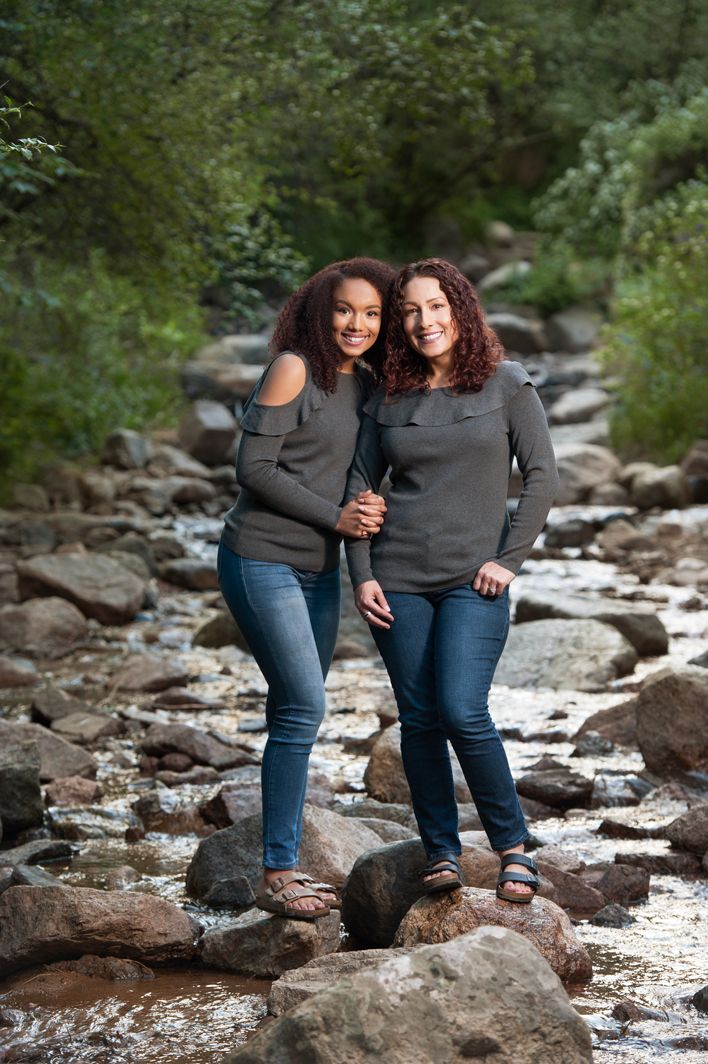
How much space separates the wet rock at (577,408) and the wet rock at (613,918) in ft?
56.4

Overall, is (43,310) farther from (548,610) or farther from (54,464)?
Result: (548,610)

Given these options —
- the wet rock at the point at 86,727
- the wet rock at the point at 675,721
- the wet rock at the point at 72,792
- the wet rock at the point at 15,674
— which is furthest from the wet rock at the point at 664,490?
the wet rock at the point at 72,792

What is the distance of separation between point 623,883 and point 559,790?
1.21 meters

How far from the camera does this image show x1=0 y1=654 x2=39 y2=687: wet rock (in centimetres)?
960

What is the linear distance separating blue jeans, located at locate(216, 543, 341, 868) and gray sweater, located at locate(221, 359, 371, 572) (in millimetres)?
78

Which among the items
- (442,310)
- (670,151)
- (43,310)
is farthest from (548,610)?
(670,151)

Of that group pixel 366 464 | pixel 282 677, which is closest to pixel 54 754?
pixel 282 677

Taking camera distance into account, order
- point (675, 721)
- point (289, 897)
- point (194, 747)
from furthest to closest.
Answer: point (194, 747)
point (675, 721)
point (289, 897)

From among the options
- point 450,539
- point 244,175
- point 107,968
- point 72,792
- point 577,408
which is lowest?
point 107,968

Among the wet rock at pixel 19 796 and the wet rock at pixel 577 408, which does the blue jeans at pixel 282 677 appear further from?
the wet rock at pixel 577 408

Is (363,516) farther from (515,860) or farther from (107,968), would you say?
(107,968)

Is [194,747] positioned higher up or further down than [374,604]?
further down

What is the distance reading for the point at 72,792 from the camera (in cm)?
664

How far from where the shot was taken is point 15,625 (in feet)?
35.4
